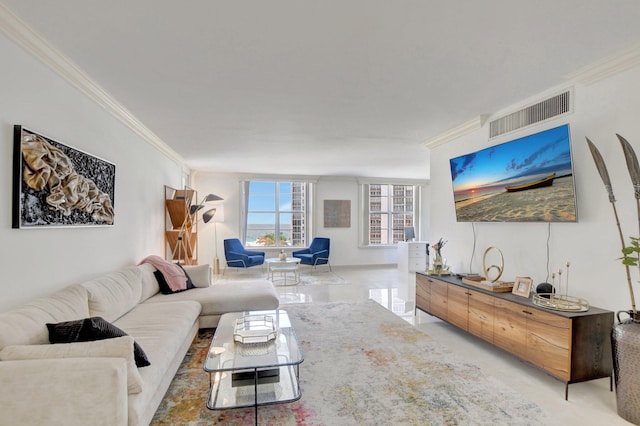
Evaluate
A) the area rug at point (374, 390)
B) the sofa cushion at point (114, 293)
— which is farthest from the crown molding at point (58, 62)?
the area rug at point (374, 390)

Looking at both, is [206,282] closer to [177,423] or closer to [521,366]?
[177,423]

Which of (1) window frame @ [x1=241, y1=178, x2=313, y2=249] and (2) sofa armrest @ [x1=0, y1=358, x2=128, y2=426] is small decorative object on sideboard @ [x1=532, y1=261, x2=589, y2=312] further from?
(1) window frame @ [x1=241, y1=178, x2=313, y2=249]

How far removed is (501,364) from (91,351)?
3124mm

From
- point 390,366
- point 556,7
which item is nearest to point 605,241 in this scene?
point 556,7

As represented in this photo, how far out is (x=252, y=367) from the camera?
84.6 inches

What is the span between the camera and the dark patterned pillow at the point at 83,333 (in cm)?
192

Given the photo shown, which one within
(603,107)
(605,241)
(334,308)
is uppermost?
(603,107)

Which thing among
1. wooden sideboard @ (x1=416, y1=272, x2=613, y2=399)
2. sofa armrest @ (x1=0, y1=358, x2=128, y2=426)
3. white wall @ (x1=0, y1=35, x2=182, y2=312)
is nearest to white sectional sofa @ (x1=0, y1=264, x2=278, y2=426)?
sofa armrest @ (x1=0, y1=358, x2=128, y2=426)

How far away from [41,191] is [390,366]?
2974mm

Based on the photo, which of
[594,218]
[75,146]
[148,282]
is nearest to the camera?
[594,218]

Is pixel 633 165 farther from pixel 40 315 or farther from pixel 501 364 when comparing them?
pixel 40 315

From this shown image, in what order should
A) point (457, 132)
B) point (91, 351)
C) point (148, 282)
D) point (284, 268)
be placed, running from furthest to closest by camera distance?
Result: point (284, 268)
point (457, 132)
point (148, 282)
point (91, 351)

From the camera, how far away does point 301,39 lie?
85.4 inches

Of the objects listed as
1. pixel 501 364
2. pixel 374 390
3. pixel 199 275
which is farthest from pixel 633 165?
pixel 199 275
